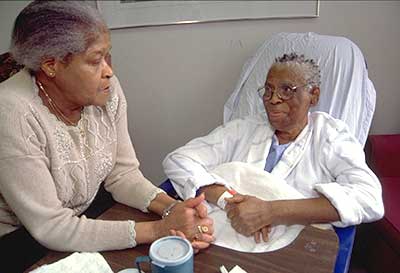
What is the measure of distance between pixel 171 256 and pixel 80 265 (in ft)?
0.93

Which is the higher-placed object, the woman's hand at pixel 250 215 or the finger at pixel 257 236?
the woman's hand at pixel 250 215

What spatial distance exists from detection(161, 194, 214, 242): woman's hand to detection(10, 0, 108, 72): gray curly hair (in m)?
0.55

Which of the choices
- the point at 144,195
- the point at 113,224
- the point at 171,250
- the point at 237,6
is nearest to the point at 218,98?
the point at 237,6

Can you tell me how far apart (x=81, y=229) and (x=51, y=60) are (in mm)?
490

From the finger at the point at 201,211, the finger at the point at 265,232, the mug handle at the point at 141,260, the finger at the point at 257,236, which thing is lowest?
the finger at the point at 265,232

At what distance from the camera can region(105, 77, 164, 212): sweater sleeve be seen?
1.26 m

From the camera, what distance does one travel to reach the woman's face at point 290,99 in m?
1.43

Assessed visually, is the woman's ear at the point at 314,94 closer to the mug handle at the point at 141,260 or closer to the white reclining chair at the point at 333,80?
the white reclining chair at the point at 333,80

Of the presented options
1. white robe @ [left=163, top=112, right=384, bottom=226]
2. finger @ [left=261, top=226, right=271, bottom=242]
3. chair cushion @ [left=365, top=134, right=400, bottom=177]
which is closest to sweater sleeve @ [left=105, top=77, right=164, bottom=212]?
white robe @ [left=163, top=112, right=384, bottom=226]

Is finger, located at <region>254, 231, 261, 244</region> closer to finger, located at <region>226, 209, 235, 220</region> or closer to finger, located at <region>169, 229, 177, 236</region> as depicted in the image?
finger, located at <region>226, 209, 235, 220</region>

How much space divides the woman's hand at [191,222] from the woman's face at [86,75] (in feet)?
1.42

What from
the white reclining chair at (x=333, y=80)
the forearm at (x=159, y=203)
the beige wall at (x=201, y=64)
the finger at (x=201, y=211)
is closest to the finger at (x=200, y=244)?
the finger at (x=201, y=211)

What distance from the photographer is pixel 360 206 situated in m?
1.21

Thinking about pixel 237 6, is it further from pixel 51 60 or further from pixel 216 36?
pixel 51 60
